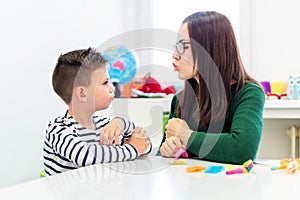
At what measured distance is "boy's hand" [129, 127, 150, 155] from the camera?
99 cm

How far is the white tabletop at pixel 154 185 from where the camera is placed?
0.60 m

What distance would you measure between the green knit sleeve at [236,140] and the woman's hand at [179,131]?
1 cm

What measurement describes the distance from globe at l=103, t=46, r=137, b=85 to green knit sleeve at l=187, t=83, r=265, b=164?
11.2 inches

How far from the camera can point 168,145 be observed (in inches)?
41.0

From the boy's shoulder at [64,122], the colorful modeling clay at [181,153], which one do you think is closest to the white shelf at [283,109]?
the colorful modeling clay at [181,153]

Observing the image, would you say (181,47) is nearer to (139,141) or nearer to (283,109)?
(139,141)

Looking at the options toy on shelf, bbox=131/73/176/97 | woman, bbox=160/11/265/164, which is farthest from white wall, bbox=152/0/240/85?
woman, bbox=160/11/265/164

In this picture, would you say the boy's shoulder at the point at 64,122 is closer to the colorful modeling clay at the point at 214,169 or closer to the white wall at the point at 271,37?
the colorful modeling clay at the point at 214,169

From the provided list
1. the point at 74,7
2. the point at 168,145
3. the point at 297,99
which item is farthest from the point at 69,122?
the point at 297,99

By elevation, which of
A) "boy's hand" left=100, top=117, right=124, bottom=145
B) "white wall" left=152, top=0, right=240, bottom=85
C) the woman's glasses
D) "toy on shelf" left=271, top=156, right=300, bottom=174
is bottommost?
"toy on shelf" left=271, top=156, right=300, bottom=174

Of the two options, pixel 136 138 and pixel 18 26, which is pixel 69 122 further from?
pixel 18 26

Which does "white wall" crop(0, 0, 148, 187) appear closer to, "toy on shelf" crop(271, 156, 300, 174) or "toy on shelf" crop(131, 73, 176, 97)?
"toy on shelf" crop(131, 73, 176, 97)

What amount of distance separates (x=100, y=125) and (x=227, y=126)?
380 millimetres

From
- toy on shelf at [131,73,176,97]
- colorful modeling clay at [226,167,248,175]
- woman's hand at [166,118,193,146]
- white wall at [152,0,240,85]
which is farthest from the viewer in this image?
white wall at [152,0,240,85]
